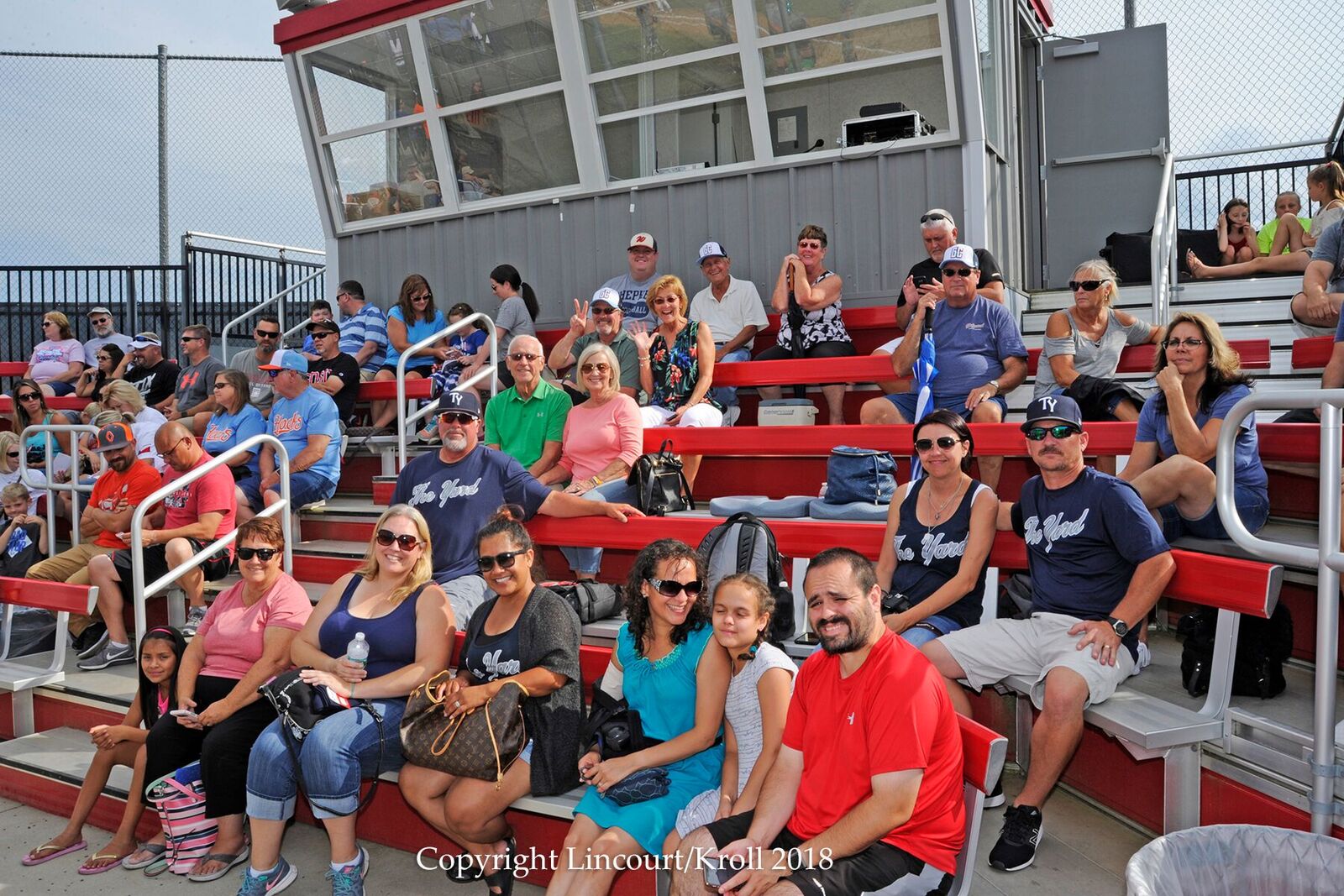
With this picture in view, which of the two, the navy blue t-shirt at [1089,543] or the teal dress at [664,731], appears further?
the navy blue t-shirt at [1089,543]

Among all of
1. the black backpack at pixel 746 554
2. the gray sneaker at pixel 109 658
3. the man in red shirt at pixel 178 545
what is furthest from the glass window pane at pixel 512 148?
the black backpack at pixel 746 554

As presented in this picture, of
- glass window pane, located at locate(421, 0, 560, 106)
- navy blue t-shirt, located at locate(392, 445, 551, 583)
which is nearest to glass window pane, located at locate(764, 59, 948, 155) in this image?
glass window pane, located at locate(421, 0, 560, 106)

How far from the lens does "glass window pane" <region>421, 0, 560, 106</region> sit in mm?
8773

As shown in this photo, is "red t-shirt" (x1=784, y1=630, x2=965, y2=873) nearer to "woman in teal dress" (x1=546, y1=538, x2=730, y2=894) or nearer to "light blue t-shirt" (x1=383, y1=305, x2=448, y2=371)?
"woman in teal dress" (x1=546, y1=538, x2=730, y2=894)

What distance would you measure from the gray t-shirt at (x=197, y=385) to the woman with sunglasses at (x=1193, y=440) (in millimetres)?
6987

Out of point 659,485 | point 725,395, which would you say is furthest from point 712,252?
point 659,485

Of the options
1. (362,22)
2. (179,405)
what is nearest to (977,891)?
(179,405)

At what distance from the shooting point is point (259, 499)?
6242 mm

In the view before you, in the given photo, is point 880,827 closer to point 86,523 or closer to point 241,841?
point 241,841

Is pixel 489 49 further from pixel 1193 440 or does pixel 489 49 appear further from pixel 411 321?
pixel 1193 440

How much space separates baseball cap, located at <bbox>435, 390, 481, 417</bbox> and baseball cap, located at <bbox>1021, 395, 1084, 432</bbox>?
8.37 feet

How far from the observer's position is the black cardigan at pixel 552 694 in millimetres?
3600

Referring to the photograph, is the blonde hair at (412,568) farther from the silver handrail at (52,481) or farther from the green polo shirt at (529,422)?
the silver handrail at (52,481)

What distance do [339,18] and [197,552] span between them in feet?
19.5
